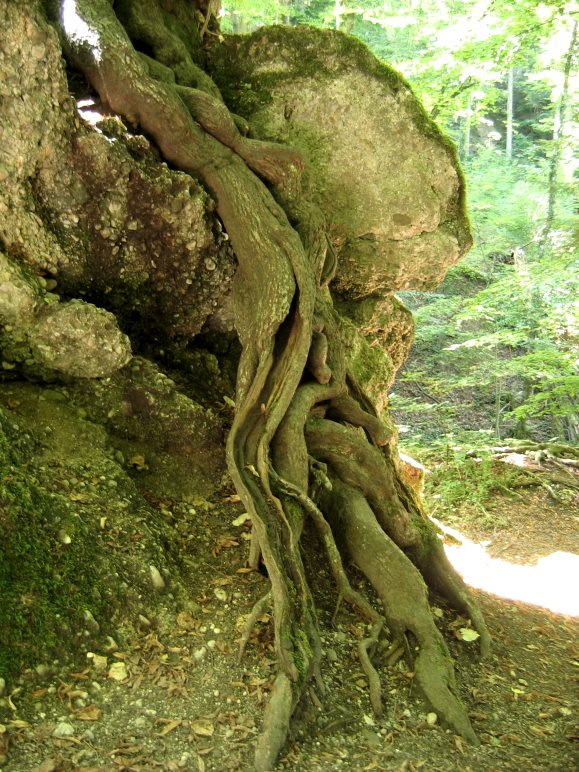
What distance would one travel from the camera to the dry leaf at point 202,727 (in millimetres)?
2424

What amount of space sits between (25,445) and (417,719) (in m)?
2.53

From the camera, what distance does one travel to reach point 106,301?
392cm

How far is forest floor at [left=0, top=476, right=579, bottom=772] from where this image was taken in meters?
2.29

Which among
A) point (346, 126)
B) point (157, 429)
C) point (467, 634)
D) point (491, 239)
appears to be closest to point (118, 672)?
point (157, 429)

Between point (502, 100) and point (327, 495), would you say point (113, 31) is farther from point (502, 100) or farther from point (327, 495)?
point (502, 100)

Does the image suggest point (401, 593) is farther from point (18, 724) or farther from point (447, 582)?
point (18, 724)

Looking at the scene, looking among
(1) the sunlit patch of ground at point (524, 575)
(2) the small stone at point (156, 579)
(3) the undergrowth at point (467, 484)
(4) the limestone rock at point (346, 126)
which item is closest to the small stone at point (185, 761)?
(2) the small stone at point (156, 579)

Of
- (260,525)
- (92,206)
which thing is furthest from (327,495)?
(92,206)

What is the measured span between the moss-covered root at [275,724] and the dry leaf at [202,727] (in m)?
0.21

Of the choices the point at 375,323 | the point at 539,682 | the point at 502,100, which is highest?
the point at 502,100

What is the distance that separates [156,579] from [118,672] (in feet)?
1.67

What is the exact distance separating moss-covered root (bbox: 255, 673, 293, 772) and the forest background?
7.08 m

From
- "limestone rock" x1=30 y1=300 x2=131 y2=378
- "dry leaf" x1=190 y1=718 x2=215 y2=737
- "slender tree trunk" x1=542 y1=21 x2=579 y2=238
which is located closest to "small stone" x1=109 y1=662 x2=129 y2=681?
"dry leaf" x1=190 y1=718 x2=215 y2=737

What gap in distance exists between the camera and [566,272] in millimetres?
8258
